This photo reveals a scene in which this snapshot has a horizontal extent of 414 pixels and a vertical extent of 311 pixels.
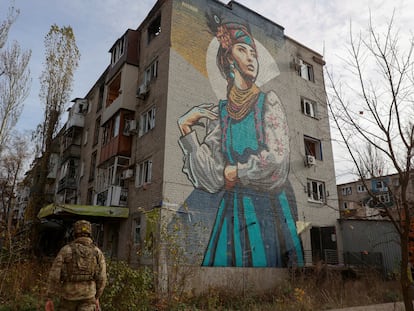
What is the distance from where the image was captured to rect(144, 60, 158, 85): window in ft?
54.2

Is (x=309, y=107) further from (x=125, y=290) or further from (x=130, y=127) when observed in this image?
(x=125, y=290)

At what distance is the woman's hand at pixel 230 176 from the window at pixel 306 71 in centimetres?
917

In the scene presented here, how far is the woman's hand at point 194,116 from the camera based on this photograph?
14.7 meters

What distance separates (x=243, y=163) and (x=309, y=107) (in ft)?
24.8

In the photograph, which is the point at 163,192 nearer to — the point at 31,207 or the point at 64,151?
the point at 31,207

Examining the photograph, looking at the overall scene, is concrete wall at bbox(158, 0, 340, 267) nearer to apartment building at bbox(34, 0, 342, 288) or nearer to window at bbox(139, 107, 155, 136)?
apartment building at bbox(34, 0, 342, 288)

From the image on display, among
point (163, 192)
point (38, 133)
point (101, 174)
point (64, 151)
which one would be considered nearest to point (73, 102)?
point (64, 151)

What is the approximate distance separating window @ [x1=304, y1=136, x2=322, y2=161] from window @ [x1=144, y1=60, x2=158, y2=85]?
9.51m

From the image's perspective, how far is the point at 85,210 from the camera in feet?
46.0

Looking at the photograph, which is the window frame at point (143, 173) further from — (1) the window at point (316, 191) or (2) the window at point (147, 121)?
(1) the window at point (316, 191)

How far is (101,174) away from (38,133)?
4175mm

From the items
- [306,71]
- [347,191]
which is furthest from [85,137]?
[347,191]

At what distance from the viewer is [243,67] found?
1752 cm

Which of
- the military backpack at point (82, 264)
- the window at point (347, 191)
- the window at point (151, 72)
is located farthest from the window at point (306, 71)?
the window at point (347, 191)
